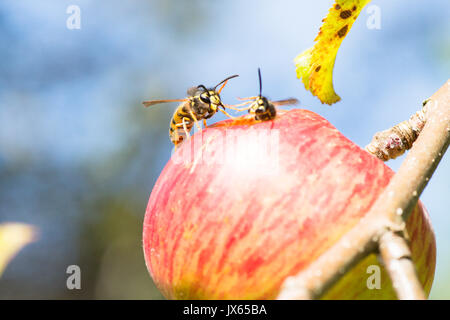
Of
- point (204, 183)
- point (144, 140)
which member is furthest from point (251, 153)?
point (144, 140)

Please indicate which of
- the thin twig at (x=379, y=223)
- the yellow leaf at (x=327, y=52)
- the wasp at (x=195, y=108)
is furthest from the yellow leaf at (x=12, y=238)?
the yellow leaf at (x=327, y=52)

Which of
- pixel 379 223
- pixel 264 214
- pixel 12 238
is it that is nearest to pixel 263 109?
pixel 264 214

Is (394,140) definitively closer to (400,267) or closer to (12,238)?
(400,267)

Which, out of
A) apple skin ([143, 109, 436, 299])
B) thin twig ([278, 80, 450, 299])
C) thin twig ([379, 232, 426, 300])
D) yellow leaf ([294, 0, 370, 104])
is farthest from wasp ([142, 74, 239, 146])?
thin twig ([379, 232, 426, 300])

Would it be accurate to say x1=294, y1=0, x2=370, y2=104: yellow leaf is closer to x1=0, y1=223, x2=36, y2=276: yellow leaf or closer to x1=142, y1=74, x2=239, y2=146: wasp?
x1=142, y1=74, x2=239, y2=146: wasp

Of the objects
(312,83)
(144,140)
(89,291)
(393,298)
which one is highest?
(312,83)

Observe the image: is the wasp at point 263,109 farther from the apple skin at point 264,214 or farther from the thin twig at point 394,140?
the thin twig at point 394,140
